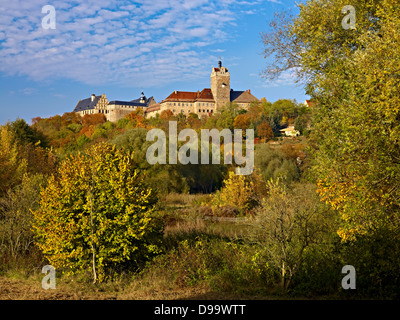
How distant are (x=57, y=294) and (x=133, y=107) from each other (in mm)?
130514

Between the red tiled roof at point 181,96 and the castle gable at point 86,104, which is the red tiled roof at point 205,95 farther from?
the castle gable at point 86,104

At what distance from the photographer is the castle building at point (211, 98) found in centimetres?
12319

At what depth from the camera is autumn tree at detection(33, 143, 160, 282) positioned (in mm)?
10711

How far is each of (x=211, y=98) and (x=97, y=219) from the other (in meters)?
118

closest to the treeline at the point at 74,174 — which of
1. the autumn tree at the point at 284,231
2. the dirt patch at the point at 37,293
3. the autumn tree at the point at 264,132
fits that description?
the autumn tree at the point at 264,132

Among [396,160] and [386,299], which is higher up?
[396,160]

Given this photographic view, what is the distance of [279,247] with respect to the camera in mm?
9523

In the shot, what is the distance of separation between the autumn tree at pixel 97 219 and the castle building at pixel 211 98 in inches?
4369

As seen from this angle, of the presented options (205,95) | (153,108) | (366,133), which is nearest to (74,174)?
(366,133)

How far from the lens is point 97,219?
35.7 ft

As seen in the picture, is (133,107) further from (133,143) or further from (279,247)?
(279,247)

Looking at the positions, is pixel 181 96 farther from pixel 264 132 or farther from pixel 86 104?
pixel 264 132

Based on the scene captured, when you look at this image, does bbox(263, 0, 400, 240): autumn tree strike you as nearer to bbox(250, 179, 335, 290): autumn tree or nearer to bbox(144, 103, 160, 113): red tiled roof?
bbox(250, 179, 335, 290): autumn tree
